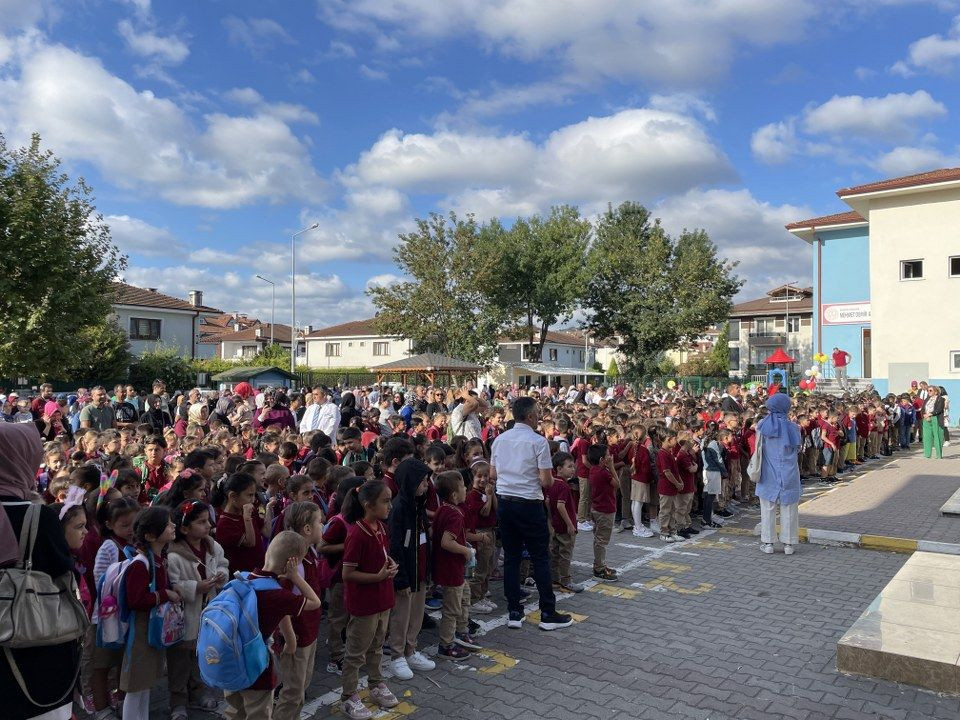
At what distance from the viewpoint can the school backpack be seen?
4203 millimetres

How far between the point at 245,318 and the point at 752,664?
291 ft

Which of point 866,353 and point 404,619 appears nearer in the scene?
point 404,619

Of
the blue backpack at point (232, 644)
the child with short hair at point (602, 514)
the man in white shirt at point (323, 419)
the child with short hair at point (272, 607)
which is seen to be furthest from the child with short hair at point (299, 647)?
the man in white shirt at point (323, 419)

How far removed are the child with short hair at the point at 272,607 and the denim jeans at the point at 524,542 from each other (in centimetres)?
260

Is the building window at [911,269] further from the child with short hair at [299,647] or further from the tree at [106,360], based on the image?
the tree at [106,360]

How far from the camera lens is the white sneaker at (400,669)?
505 centimetres

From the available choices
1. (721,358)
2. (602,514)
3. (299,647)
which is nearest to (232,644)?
(299,647)

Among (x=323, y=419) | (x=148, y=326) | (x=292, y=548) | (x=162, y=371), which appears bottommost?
(x=292, y=548)

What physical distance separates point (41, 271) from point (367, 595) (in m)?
19.5

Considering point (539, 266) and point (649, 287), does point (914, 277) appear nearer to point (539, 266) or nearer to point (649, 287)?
point (649, 287)

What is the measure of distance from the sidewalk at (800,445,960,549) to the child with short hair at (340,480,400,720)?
7134 mm

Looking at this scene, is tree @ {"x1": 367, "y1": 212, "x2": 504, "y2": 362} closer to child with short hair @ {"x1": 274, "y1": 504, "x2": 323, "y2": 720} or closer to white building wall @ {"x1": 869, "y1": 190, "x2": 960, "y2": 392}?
white building wall @ {"x1": 869, "y1": 190, "x2": 960, "y2": 392}

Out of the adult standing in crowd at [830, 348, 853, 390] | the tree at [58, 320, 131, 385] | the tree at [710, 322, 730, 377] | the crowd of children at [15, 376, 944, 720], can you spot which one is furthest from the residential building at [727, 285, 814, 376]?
the crowd of children at [15, 376, 944, 720]

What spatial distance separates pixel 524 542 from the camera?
6.16 m
